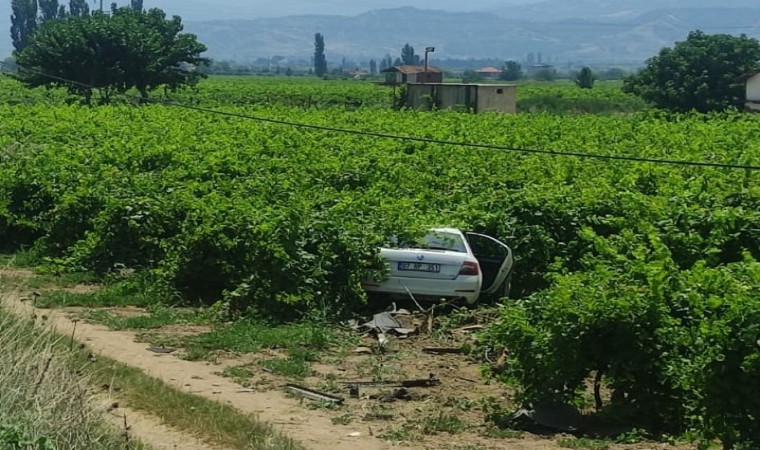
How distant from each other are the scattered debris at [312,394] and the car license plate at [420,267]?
3974 mm

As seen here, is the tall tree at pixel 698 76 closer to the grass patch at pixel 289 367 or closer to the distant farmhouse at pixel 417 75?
the distant farmhouse at pixel 417 75

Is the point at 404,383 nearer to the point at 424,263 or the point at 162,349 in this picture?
the point at 162,349

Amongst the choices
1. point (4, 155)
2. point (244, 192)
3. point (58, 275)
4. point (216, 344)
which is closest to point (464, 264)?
point (216, 344)

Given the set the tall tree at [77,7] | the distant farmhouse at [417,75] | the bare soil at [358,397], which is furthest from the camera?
the tall tree at [77,7]

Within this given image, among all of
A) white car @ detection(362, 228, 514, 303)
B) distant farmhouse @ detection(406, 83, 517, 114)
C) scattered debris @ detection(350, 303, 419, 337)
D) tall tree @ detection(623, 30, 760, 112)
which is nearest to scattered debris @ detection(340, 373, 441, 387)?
scattered debris @ detection(350, 303, 419, 337)

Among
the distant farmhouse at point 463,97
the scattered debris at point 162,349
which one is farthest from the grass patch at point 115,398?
the distant farmhouse at point 463,97

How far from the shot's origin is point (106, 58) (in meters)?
55.1

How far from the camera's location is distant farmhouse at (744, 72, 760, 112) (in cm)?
5372

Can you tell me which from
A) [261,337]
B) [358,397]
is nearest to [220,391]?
[358,397]

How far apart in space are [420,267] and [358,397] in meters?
4.15

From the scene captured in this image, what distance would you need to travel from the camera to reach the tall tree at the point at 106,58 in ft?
180

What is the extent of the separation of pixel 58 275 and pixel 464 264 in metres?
6.70

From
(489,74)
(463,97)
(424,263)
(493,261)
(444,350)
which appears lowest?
(444,350)

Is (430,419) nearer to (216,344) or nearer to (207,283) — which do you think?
(216,344)
